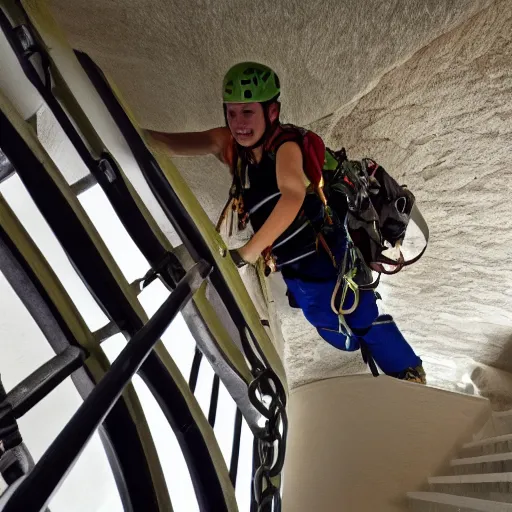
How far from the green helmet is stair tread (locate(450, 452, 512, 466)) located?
0.84m

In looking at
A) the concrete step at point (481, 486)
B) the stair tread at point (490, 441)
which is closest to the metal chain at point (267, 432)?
the concrete step at point (481, 486)

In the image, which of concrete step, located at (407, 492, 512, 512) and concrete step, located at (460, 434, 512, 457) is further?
concrete step, located at (460, 434, 512, 457)

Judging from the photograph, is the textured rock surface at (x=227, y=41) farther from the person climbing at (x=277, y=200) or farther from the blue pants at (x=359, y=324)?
the blue pants at (x=359, y=324)

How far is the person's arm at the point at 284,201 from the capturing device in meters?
0.74

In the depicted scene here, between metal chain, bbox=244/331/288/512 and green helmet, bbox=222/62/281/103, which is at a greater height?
green helmet, bbox=222/62/281/103

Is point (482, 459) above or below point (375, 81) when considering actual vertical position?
below

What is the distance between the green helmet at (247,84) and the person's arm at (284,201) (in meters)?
0.08

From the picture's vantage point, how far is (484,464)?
1.23 metres

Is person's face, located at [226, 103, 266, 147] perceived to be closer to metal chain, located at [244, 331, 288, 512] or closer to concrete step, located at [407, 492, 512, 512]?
metal chain, located at [244, 331, 288, 512]

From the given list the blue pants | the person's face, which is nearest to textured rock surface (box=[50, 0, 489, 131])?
the person's face

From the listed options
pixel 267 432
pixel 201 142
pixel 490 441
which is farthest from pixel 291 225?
pixel 490 441

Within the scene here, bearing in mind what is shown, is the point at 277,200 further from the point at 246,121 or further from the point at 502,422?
the point at 502,422

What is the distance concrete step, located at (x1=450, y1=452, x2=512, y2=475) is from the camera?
3.66 feet

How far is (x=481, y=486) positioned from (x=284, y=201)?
75 cm
